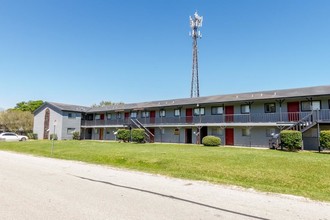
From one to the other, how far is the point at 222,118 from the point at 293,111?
7268 millimetres

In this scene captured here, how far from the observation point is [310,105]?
23.8 m

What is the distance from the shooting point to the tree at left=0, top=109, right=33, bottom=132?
50.8m

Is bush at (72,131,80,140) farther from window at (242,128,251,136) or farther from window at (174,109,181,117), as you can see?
window at (242,128,251,136)

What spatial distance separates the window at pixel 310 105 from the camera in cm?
2331

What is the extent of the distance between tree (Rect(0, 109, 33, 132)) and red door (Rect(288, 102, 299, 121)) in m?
48.9

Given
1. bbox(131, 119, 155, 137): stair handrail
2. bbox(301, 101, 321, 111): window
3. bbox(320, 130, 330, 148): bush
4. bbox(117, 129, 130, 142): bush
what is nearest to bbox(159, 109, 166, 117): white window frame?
bbox(131, 119, 155, 137): stair handrail

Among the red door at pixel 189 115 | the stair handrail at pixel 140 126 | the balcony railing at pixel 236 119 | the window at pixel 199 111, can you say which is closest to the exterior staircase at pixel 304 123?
the balcony railing at pixel 236 119

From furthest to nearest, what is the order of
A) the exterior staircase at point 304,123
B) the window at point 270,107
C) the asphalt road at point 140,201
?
the window at point 270,107 < the exterior staircase at point 304,123 < the asphalt road at point 140,201

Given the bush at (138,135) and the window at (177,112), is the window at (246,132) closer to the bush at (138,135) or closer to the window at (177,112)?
the window at (177,112)

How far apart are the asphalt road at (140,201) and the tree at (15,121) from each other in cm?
4888

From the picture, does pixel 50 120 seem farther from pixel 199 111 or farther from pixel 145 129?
pixel 199 111

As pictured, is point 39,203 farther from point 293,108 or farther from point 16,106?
point 16,106

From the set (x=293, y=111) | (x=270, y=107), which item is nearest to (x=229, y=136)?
(x=270, y=107)

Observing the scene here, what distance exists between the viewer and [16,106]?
236 ft
